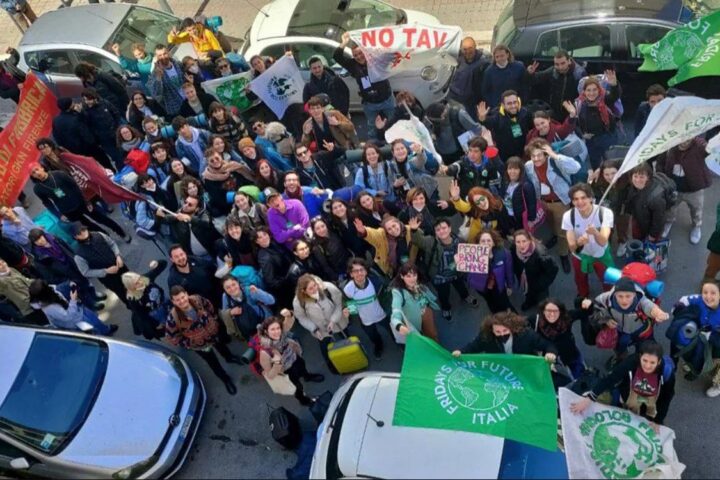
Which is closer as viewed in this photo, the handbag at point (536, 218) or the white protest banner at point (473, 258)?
the white protest banner at point (473, 258)

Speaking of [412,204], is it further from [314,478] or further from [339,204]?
[314,478]

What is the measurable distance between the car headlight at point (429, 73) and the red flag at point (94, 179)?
443 centimetres

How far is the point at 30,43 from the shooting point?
1157cm

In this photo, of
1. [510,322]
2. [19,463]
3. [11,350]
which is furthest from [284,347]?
[11,350]

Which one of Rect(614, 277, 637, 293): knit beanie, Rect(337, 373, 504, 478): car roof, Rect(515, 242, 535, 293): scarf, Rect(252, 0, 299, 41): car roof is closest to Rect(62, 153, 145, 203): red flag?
Rect(252, 0, 299, 41): car roof

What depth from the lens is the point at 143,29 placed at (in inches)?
464

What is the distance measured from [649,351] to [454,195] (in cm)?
268

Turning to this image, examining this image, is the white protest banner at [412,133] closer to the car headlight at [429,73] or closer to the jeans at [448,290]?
the jeans at [448,290]

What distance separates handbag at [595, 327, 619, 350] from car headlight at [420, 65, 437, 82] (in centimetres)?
504

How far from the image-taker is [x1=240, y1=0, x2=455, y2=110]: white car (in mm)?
9914


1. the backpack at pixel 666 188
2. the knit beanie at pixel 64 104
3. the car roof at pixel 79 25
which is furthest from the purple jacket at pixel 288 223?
the car roof at pixel 79 25

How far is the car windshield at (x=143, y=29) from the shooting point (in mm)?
11383

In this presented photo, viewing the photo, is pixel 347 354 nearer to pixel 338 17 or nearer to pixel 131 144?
pixel 131 144

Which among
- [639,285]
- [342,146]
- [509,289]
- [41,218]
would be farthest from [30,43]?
[639,285]
